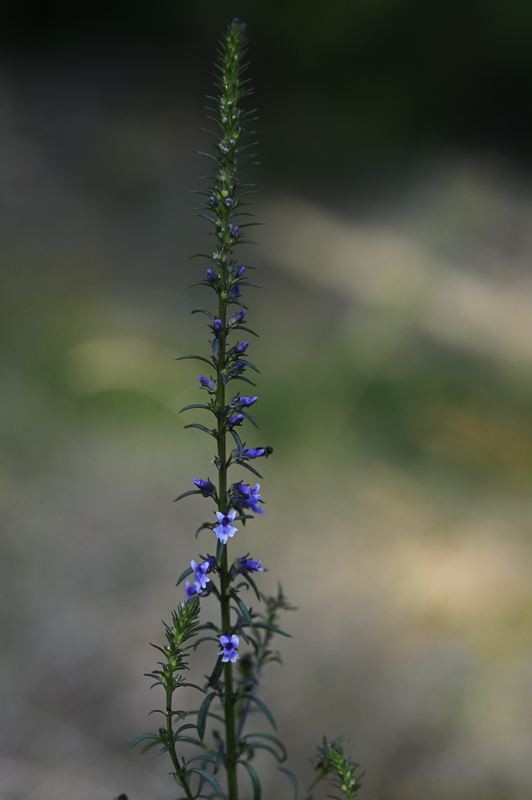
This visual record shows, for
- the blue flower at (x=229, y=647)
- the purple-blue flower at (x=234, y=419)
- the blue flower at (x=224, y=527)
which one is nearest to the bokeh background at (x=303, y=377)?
the blue flower at (x=229, y=647)

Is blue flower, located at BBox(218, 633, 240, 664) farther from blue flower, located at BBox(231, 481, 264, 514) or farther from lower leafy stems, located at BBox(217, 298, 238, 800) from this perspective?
blue flower, located at BBox(231, 481, 264, 514)

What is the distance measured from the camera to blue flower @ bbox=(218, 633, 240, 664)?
1.74 m

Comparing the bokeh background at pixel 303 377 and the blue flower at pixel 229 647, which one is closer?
the blue flower at pixel 229 647

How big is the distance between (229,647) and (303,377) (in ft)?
9.14

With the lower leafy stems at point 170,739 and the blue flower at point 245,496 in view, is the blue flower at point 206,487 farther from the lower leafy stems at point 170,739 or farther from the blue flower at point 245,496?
Answer: the lower leafy stems at point 170,739

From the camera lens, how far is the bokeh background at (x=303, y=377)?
9.03 ft

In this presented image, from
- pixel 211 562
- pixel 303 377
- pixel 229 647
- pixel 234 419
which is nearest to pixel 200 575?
pixel 211 562

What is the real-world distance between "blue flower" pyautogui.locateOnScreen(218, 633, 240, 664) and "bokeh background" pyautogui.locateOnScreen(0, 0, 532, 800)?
3.04 ft

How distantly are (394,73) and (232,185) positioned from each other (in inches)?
155

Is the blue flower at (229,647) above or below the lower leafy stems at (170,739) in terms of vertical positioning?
above

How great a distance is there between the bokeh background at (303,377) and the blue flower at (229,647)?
0.93 meters

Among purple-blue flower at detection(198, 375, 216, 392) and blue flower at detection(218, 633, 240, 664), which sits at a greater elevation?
purple-blue flower at detection(198, 375, 216, 392)

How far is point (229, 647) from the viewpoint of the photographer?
1.77 metres

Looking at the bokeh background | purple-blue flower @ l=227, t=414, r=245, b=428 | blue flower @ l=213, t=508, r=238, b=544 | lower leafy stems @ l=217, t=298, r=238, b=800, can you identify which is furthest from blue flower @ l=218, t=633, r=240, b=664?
the bokeh background
